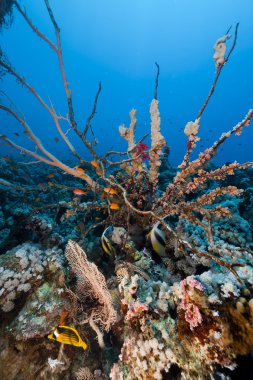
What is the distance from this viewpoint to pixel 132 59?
3767 inches

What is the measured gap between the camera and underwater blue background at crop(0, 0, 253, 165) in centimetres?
7388

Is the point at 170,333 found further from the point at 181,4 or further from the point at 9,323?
the point at 181,4

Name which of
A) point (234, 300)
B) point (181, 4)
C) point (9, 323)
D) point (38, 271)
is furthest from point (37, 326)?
point (181, 4)

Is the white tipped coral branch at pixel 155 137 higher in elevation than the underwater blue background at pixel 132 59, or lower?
lower

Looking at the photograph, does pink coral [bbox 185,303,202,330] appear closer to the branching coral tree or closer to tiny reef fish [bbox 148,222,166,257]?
the branching coral tree

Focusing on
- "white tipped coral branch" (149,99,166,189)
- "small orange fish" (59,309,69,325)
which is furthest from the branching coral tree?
"small orange fish" (59,309,69,325)

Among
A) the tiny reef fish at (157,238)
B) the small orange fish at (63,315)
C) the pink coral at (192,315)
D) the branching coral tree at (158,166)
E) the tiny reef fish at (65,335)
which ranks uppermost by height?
the branching coral tree at (158,166)

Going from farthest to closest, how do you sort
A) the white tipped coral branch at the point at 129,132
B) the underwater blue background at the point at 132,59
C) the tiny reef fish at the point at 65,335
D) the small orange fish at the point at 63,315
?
the underwater blue background at the point at 132,59
the white tipped coral branch at the point at 129,132
the small orange fish at the point at 63,315
the tiny reef fish at the point at 65,335

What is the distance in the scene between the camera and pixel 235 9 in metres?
72.6

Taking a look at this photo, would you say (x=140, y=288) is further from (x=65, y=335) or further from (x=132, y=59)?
(x=132, y=59)

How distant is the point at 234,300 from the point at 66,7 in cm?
9607

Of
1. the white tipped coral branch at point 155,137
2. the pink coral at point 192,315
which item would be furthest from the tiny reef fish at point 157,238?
the white tipped coral branch at point 155,137

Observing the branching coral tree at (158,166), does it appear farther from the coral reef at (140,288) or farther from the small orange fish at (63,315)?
the small orange fish at (63,315)

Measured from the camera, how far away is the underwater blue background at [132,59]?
73.9 m
